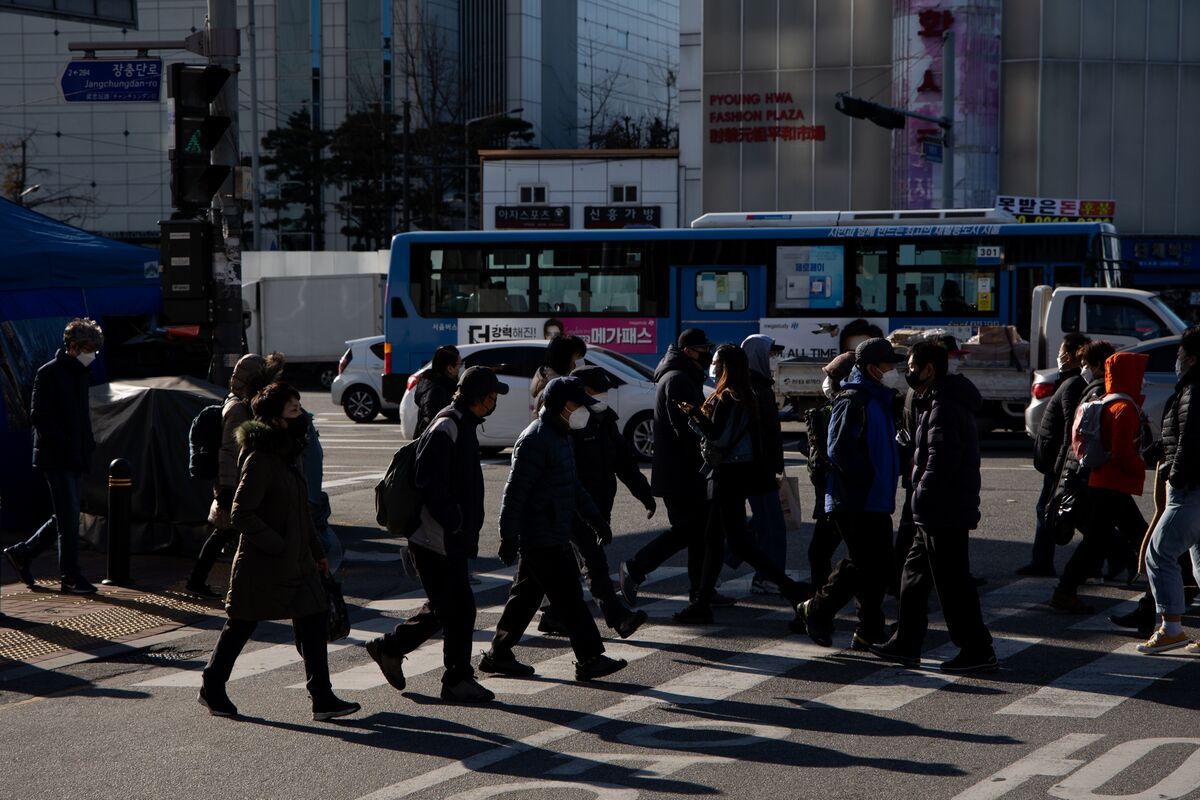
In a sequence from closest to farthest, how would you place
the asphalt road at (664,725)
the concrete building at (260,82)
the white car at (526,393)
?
the asphalt road at (664,725) < the white car at (526,393) < the concrete building at (260,82)

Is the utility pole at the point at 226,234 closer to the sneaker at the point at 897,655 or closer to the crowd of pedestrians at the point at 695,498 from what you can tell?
the crowd of pedestrians at the point at 695,498

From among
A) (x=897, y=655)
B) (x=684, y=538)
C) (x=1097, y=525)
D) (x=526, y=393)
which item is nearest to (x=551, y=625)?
(x=684, y=538)

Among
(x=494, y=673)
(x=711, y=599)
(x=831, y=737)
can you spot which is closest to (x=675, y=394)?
(x=711, y=599)

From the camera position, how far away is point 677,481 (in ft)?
31.1

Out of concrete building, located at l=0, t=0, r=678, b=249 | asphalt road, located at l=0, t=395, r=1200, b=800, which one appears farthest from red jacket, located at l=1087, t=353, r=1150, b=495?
concrete building, located at l=0, t=0, r=678, b=249

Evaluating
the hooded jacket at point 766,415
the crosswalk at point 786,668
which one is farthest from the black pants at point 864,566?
the hooded jacket at point 766,415

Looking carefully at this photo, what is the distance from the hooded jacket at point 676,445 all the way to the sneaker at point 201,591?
326 cm

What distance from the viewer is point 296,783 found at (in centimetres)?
621

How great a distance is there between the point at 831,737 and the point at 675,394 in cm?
318

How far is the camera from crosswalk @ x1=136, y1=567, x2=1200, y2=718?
755 cm

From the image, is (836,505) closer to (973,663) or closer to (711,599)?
(973,663)

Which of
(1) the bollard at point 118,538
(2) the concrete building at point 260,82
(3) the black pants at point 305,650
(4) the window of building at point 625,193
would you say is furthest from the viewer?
(2) the concrete building at point 260,82

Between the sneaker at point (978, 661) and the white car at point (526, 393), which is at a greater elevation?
the white car at point (526, 393)

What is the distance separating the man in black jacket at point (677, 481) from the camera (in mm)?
9461
